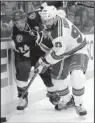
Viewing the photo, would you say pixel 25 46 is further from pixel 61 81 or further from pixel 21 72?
pixel 61 81

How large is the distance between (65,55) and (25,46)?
1.12ft

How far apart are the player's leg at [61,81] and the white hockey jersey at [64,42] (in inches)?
5.2

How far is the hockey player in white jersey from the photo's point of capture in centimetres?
292

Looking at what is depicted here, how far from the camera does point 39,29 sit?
321cm

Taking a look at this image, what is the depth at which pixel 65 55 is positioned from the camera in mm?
3104

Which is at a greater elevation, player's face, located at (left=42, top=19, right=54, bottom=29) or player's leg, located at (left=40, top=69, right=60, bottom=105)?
player's face, located at (left=42, top=19, right=54, bottom=29)

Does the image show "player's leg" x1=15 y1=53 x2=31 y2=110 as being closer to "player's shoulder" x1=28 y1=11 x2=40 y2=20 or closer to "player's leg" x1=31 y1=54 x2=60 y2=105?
"player's leg" x1=31 y1=54 x2=60 y2=105

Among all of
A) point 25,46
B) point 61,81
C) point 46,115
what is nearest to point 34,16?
point 25,46

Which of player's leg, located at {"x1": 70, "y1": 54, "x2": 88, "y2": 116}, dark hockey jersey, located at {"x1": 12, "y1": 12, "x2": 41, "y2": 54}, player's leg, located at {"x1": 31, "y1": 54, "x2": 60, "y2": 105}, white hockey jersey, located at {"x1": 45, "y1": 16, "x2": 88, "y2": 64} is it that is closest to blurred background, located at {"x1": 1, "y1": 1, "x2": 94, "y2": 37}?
dark hockey jersey, located at {"x1": 12, "y1": 12, "x2": 41, "y2": 54}

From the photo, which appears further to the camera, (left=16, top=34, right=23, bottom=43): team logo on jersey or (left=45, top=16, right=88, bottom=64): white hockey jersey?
(left=16, top=34, right=23, bottom=43): team logo on jersey

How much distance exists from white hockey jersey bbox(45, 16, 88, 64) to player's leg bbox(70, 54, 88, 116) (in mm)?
78

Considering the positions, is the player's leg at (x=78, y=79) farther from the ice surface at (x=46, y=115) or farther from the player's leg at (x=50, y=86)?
the player's leg at (x=50, y=86)

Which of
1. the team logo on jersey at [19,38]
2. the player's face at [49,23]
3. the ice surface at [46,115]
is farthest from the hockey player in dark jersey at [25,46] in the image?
the player's face at [49,23]

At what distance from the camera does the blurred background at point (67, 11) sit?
3.26 m
